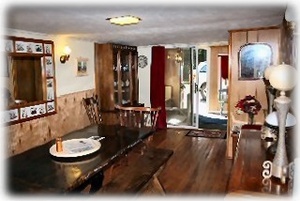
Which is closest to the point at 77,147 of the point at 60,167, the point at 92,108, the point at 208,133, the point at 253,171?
the point at 60,167

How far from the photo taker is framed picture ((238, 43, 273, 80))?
4.02 meters

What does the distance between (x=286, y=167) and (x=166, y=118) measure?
5480 mm

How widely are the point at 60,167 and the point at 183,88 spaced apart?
5.05 metres

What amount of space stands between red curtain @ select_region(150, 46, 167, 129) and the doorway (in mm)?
284

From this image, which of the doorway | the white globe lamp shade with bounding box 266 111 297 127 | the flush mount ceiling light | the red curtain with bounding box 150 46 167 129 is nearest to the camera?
the white globe lamp shade with bounding box 266 111 297 127

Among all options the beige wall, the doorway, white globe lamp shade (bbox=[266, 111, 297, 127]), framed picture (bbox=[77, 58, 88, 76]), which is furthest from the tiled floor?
white globe lamp shade (bbox=[266, 111, 297, 127])

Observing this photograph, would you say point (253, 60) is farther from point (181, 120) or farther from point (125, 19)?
point (181, 120)

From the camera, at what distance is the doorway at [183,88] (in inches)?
262

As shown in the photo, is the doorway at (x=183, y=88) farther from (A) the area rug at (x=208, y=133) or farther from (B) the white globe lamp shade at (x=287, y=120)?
(B) the white globe lamp shade at (x=287, y=120)

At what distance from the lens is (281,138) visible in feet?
4.80

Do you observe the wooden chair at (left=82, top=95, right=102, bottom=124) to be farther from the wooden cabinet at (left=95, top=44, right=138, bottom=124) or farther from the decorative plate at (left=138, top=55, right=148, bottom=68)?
the decorative plate at (left=138, top=55, right=148, bottom=68)

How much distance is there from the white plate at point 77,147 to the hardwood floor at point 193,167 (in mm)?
680

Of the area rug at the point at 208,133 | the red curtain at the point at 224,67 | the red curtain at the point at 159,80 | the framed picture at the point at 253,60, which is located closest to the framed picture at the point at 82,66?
the red curtain at the point at 159,80

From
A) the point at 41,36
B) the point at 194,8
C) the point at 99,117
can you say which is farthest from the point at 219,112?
the point at 194,8
